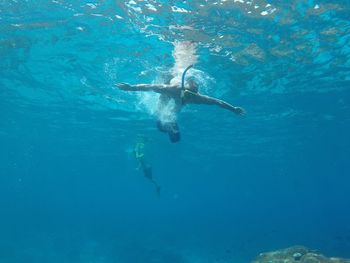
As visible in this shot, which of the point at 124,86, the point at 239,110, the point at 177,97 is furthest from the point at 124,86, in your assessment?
the point at 239,110

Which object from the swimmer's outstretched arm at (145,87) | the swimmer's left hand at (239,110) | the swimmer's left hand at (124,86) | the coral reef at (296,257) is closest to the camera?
the swimmer's left hand at (124,86)

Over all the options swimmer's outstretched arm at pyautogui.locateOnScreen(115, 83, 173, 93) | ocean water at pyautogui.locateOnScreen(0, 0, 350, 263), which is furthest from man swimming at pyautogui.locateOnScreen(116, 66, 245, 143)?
ocean water at pyautogui.locateOnScreen(0, 0, 350, 263)

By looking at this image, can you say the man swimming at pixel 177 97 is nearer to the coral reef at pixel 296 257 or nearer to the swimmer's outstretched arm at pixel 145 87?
the swimmer's outstretched arm at pixel 145 87

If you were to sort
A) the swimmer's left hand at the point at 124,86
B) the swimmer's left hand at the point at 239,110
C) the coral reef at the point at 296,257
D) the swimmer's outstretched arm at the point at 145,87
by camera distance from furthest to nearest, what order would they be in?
the coral reef at the point at 296,257
the swimmer's left hand at the point at 239,110
the swimmer's outstretched arm at the point at 145,87
the swimmer's left hand at the point at 124,86

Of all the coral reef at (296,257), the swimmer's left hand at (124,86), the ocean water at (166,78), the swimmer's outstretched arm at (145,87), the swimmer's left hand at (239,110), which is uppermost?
the ocean water at (166,78)

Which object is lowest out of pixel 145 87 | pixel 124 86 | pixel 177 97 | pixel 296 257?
pixel 296 257

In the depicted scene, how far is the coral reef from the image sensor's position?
1255 cm

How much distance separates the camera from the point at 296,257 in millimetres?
13000

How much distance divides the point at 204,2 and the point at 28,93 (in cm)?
2070

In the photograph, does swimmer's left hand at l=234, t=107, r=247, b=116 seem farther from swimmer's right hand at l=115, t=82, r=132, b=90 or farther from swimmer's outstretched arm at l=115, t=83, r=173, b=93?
swimmer's right hand at l=115, t=82, r=132, b=90

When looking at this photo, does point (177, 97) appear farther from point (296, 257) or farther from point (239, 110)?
point (296, 257)

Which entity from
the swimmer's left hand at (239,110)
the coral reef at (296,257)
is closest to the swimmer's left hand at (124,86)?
the swimmer's left hand at (239,110)

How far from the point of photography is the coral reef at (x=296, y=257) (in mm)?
12547

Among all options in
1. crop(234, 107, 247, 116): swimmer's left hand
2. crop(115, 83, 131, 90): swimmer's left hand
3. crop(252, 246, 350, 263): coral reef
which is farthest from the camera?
crop(252, 246, 350, 263): coral reef
